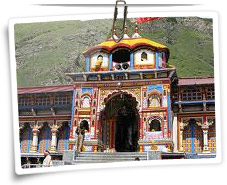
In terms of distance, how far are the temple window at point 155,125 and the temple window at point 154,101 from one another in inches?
5.7

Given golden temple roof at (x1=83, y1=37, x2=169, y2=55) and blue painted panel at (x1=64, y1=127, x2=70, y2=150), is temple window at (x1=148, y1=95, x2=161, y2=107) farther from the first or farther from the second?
blue painted panel at (x1=64, y1=127, x2=70, y2=150)

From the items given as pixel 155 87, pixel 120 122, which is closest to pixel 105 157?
pixel 120 122

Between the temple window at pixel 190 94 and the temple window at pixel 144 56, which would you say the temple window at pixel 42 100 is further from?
the temple window at pixel 190 94

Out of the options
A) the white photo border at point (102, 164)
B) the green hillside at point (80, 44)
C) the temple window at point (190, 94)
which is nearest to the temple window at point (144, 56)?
the green hillside at point (80, 44)

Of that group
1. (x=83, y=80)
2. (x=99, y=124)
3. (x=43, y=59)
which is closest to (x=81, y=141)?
(x=99, y=124)

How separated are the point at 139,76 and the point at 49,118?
904 mm

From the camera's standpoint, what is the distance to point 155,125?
4.17 m

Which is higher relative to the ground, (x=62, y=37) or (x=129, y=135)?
(x=62, y=37)

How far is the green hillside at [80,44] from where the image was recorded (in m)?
3.74

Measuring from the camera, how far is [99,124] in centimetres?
420

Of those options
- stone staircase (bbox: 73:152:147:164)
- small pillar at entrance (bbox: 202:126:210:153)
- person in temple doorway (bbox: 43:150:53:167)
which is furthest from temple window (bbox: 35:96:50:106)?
small pillar at entrance (bbox: 202:126:210:153)
